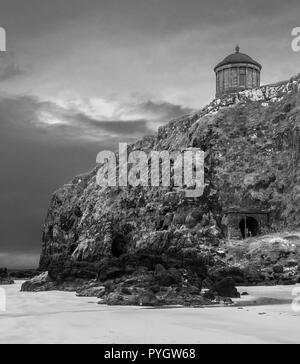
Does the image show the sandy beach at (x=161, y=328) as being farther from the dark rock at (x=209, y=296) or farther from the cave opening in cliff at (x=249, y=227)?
the cave opening in cliff at (x=249, y=227)

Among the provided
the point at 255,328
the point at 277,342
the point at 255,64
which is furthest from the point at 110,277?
the point at 255,64

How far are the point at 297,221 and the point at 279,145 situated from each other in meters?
14.4

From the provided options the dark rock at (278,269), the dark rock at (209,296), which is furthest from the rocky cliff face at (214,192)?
the dark rock at (209,296)

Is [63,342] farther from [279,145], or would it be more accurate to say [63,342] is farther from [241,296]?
[279,145]

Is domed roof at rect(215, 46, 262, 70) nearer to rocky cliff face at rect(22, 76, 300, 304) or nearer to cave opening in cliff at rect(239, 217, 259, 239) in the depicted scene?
rocky cliff face at rect(22, 76, 300, 304)

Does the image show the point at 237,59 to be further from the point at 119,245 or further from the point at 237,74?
the point at 119,245

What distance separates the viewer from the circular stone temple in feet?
284

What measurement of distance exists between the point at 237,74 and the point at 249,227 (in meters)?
33.7

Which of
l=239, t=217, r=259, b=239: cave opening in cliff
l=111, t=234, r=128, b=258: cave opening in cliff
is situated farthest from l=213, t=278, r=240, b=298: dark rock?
l=111, t=234, r=128, b=258: cave opening in cliff

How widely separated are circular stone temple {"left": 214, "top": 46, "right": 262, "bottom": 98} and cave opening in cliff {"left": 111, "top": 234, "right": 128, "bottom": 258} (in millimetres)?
33673

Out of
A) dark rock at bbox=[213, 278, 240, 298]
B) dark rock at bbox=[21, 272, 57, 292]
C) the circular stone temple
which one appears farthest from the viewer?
the circular stone temple

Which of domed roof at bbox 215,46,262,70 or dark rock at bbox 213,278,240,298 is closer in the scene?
dark rock at bbox 213,278,240,298

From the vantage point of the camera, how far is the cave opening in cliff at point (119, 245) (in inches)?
2655

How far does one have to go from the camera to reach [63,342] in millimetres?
10672
